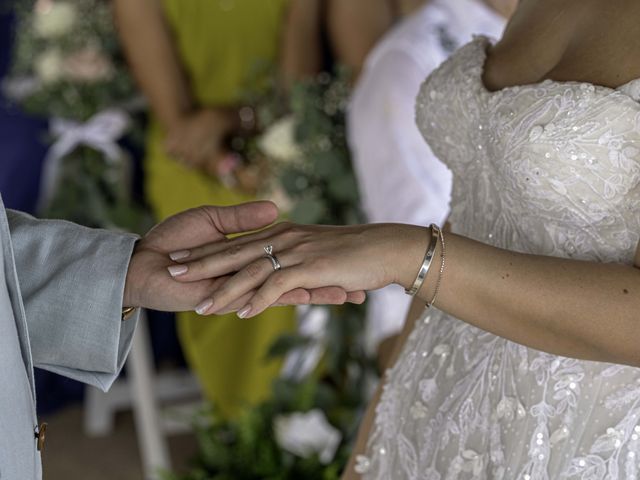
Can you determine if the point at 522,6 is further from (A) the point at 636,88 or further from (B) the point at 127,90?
(B) the point at 127,90

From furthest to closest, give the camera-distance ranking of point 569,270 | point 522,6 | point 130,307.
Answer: point 522,6
point 130,307
point 569,270

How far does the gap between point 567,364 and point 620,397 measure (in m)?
0.07

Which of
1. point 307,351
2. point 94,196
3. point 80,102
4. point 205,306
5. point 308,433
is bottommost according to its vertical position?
point 205,306

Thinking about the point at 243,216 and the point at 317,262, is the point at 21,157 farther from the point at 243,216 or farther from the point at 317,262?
the point at 317,262

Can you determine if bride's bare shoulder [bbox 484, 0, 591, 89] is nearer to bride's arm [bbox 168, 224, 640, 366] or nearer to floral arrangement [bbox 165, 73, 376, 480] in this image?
bride's arm [bbox 168, 224, 640, 366]

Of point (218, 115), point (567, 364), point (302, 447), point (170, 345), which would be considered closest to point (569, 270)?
point (567, 364)

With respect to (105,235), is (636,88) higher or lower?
higher

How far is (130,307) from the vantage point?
1.29 m

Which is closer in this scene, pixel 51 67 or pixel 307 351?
pixel 307 351

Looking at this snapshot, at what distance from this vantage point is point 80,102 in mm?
3211

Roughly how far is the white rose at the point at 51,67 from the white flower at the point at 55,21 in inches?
2.4

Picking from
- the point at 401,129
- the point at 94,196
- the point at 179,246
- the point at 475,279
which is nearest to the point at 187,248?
the point at 179,246

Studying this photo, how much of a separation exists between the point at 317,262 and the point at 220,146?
206 cm

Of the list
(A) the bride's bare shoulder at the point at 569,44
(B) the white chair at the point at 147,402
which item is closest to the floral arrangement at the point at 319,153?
(B) the white chair at the point at 147,402
